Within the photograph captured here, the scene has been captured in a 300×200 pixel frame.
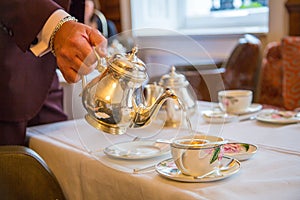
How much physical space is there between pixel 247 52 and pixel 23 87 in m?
1.90

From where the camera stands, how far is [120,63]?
38.8 inches

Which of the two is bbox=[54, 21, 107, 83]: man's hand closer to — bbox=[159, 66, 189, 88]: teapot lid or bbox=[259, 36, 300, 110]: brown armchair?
bbox=[159, 66, 189, 88]: teapot lid

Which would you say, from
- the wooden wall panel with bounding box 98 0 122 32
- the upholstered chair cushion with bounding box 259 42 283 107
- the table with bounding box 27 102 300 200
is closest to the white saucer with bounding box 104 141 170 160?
the table with bounding box 27 102 300 200

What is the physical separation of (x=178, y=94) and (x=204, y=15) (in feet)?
9.28

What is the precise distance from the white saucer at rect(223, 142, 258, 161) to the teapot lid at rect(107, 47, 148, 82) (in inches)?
9.0

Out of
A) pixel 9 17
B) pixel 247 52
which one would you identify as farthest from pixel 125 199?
pixel 247 52

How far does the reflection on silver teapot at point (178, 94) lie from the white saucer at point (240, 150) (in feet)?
0.90

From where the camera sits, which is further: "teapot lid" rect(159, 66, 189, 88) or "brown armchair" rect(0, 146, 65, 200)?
"teapot lid" rect(159, 66, 189, 88)

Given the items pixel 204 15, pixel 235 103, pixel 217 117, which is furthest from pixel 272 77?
pixel 217 117

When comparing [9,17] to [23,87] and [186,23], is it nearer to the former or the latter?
[23,87]

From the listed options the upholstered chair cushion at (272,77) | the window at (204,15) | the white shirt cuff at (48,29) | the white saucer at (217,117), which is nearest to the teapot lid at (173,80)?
the white saucer at (217,117)

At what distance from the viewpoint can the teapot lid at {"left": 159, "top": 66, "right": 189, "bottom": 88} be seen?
1365mm

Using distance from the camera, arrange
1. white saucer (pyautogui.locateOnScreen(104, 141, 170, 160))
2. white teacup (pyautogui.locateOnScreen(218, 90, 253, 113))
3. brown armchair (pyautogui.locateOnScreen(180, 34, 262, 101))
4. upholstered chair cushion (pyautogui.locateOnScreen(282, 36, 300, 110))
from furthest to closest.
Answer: brown armchair (pyautogui.locateOnScreen(180, 34, 262, 101))
upholstered chair cushion (pyautogui.locateOnScreen(282, 36, 300, 110))
white teacup (pyautogui.locateOnScreen(218, 90, 253, 113))
white saucer (pyautogui.locateOnScreen(104, 141, 170, 160))

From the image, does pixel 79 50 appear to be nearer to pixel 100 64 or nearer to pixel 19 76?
pixel 100 64
